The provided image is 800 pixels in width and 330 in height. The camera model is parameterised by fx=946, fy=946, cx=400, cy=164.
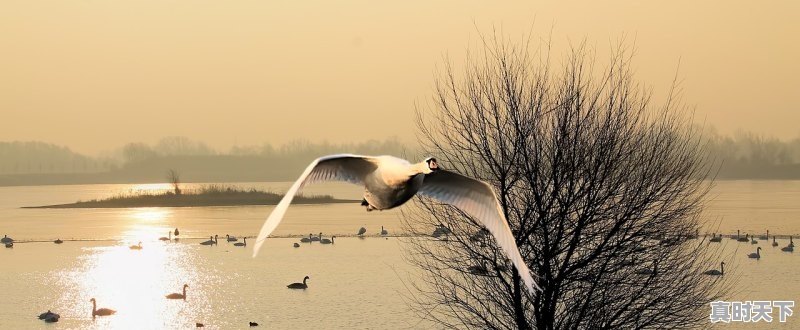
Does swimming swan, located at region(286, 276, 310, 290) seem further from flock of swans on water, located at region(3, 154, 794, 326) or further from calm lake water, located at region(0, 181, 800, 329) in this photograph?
flock of swans on water, located at region(3, 154, 794, 326)

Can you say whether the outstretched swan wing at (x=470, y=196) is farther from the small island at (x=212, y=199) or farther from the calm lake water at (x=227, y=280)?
the small island at (x=212, y=199)

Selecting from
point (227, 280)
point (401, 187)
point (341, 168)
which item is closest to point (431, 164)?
point (401, 187)

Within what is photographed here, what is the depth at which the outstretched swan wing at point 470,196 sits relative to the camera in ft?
37.2

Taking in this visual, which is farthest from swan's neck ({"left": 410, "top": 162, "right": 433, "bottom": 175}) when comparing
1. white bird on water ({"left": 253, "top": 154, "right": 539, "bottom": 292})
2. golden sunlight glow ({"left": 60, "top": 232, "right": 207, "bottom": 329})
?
golden sunlight glow ({"left": 60, "top": 232, "right": 207, "bottom": 329})

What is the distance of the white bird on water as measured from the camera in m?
9.56

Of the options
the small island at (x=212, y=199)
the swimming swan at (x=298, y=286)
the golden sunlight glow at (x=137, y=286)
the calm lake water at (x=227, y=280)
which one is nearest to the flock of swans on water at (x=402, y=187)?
the calm lake water at (x=227, y=280)

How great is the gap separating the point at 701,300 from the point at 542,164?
576cm

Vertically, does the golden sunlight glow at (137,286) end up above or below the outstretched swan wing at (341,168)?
below

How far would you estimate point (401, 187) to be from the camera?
10.0 metres

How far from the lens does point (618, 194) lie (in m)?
22.7

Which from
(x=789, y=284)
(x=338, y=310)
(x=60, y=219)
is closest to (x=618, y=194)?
(x=338, y=310)

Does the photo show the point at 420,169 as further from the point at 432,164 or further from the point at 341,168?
the point at 341,168

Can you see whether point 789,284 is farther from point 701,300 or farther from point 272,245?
point 272,245

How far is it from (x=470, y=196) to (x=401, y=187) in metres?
1.98
